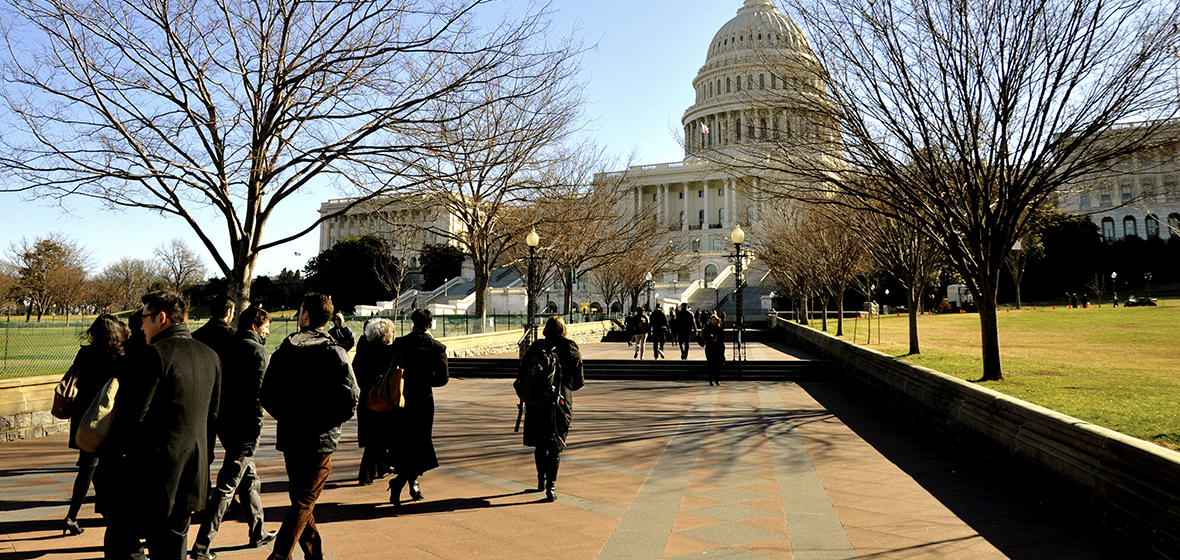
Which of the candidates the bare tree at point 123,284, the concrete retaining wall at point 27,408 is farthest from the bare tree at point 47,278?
the concrete retaining wall at point 27,408

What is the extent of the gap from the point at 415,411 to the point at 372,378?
0.71 metres

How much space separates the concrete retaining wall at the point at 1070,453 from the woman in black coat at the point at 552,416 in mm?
4196

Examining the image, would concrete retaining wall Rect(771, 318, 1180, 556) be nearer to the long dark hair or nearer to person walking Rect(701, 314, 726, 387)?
person walking Rect(701, 314, 726, 387)

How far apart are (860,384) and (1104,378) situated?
16.5 feet

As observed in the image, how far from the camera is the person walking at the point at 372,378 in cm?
712

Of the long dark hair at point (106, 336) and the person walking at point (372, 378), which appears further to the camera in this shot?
the person walking at point (372, 378)

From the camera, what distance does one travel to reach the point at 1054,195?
14.6 m

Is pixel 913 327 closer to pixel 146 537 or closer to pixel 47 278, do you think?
pixel 146 537

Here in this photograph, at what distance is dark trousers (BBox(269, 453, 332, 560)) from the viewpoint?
4633 millimetres

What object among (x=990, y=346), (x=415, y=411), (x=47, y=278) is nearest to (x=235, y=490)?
(x=415, y=411)

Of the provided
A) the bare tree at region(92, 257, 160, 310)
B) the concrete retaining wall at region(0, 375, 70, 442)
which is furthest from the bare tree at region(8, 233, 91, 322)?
the concrete retaining wall at region(0, 375, 70, 442)

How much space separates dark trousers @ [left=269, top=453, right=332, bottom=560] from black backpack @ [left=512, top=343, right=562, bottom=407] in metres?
2.32

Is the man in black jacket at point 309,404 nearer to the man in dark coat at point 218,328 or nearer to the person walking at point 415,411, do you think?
the man in dark coat at point 218,328

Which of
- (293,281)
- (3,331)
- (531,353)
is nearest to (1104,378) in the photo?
(531,353)
